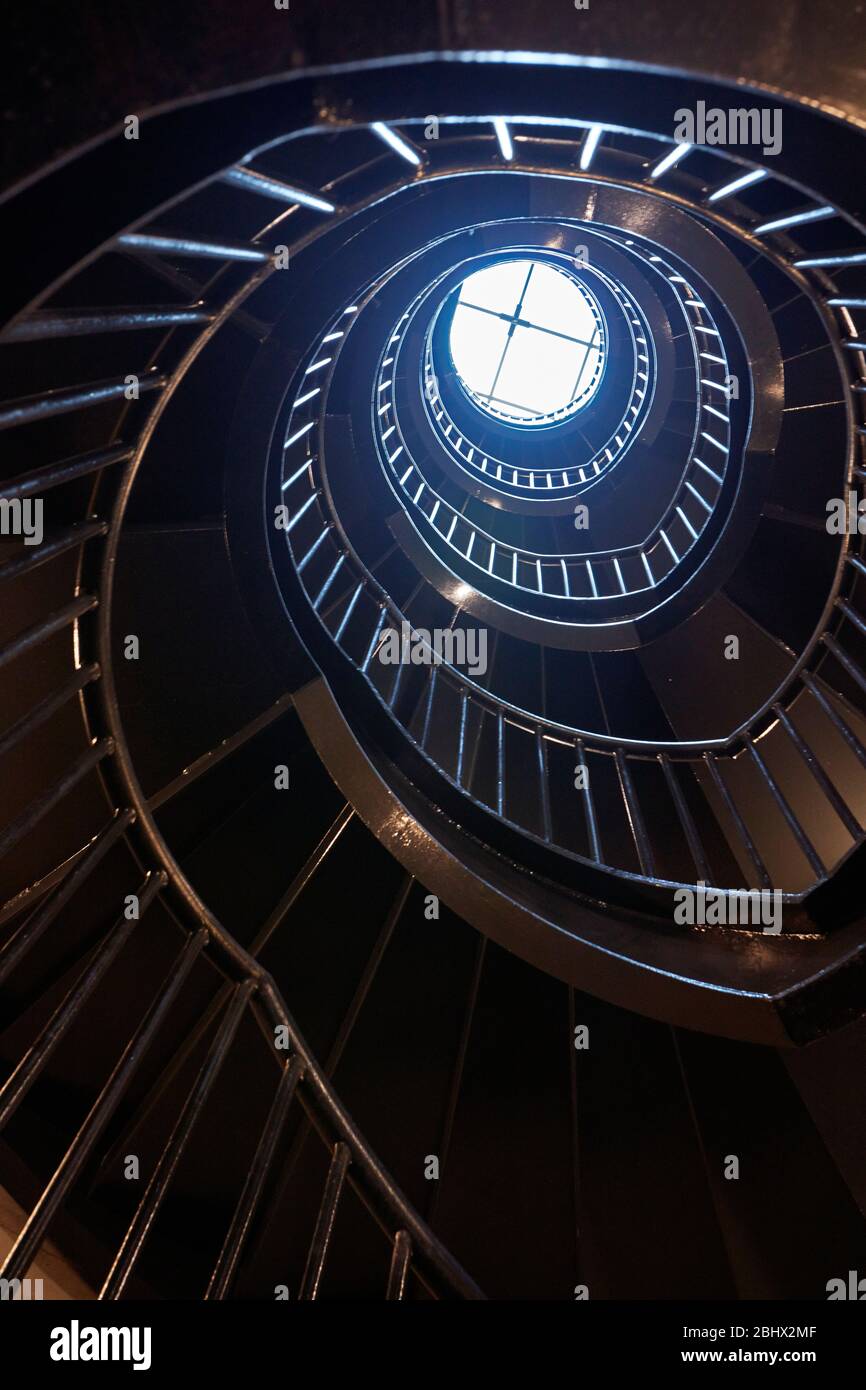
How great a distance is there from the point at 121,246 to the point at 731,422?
6.09 meters

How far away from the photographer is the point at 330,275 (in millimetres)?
4121

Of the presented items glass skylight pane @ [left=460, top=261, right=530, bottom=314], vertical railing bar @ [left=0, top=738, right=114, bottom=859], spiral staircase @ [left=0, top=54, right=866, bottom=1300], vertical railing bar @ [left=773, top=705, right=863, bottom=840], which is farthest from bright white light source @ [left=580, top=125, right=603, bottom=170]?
glass skylight pane @ [left=460, top=261, right=530, bottom=314]

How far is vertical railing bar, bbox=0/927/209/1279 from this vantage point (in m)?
1.76

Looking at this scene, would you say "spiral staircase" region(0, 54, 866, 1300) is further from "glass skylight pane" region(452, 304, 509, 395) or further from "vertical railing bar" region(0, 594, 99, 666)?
"glass skylight pane" region(452, 304, 509, 395)

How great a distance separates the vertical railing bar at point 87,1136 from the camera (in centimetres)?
176

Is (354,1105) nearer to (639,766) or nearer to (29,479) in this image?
(29,479)

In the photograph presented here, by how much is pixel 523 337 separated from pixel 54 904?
1251 cm

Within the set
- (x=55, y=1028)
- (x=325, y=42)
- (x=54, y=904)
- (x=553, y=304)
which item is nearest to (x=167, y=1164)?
(x=55, y=1028)

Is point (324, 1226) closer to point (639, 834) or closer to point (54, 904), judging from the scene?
point (54, 904)

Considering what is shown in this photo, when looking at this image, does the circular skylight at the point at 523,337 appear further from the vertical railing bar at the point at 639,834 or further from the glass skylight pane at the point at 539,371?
the vertical railing bar at the point at 639,834

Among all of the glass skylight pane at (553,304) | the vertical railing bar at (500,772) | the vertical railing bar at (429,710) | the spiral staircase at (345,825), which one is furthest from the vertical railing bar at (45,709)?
the glass skylight pane at (553,304)

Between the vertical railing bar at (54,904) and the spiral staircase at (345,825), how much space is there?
0.04 feet

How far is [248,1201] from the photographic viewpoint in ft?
7.50
